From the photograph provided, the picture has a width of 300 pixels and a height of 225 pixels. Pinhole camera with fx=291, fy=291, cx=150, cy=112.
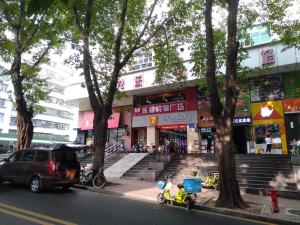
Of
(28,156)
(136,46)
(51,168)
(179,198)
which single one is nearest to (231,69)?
(179,198)

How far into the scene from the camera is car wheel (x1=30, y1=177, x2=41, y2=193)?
10523 millimetres

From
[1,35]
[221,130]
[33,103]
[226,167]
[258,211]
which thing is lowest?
[258,211]

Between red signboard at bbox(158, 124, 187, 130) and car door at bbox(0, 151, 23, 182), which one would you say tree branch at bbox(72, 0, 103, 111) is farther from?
red signboard at bbox(158, 124, 187, 130)

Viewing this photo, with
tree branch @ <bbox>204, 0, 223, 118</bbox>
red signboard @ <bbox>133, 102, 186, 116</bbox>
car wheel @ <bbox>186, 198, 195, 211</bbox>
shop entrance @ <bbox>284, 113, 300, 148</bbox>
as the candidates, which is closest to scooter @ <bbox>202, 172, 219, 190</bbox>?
car wheel @ <bbox>186, 198, 195, 211</bbox>

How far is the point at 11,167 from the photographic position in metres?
11.7

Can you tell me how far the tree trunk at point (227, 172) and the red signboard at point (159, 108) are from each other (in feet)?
47.9

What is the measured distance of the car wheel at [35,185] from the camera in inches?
414

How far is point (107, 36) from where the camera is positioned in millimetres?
13742

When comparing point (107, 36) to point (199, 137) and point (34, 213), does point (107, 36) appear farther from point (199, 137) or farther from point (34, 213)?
point (199, 137)

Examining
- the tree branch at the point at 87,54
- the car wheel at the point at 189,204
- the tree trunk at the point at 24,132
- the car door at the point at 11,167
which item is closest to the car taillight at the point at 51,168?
the car door at the point at 11,167

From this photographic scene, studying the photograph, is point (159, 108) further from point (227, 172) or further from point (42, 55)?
point (227, 172)

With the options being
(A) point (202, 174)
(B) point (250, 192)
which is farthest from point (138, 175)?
(B) point (250, 192)

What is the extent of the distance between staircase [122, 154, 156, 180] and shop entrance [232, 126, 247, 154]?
6.90 m

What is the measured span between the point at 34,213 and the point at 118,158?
1421 cm
